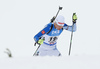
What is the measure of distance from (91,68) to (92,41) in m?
6.58

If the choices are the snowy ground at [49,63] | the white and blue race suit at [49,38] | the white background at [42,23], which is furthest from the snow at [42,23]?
the snowy ground at [49,63]

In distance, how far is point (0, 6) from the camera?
1323 cm

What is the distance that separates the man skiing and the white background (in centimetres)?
175

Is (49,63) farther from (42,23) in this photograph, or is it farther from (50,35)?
(42,23)

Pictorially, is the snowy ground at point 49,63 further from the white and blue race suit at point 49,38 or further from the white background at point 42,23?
the white background at point 42,23

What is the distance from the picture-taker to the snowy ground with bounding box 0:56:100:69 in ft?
7.20

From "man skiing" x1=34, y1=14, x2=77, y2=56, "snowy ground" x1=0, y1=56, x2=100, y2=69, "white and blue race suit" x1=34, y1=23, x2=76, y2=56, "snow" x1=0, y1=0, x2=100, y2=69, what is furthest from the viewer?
"snow" x1=0, y1=0, x2=100, y2=69

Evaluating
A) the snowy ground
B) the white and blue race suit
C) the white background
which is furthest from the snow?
the snowy ground

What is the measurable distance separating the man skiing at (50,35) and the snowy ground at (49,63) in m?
2.32

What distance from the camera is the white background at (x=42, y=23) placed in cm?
787

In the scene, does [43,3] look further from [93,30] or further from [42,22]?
[93,30]

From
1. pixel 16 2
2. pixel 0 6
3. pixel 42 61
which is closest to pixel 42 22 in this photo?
pixel 16 2

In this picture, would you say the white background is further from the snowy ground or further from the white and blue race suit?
the snowy ground

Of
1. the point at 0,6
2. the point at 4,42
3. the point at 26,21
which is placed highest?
the point at 0,6
